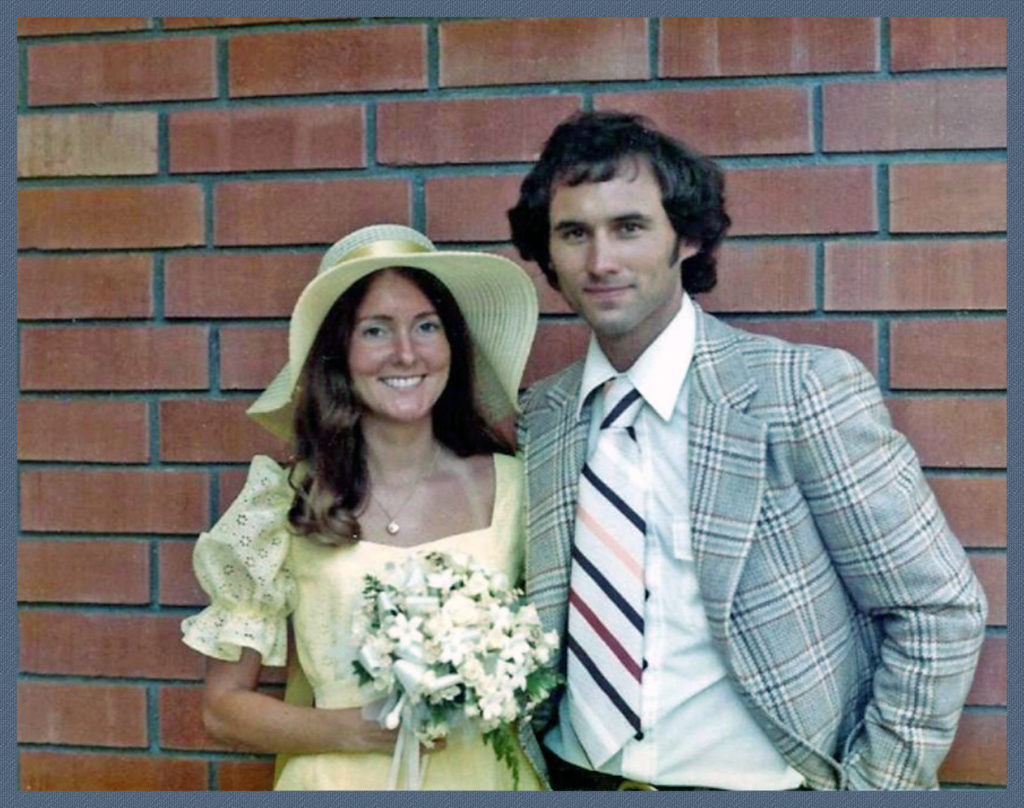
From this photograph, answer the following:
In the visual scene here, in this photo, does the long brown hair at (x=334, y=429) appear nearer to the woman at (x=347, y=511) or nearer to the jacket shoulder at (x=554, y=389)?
the woman at (x=347, y=511)

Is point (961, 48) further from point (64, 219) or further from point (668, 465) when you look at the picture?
point (64, 219)

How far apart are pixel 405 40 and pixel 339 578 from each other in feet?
Result: 4.03

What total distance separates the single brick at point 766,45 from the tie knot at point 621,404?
0.75 meters

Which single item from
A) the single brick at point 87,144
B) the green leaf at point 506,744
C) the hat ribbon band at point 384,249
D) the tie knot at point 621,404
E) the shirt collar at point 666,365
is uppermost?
the single brick at point 87,144

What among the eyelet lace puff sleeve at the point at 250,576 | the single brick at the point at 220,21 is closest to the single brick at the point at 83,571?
the eyelet lace puff sleeve at the point at 250,576

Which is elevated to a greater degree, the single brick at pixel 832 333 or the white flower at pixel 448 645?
the single brick at pixel 832 333

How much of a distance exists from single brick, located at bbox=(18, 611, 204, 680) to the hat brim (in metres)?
0.63

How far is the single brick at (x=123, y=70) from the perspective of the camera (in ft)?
9.61

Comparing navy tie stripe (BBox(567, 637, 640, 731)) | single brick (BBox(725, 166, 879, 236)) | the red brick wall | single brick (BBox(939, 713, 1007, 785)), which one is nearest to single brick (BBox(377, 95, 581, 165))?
the red brick wall

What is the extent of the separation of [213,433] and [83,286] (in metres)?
0.47

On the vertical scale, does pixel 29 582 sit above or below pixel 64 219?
below

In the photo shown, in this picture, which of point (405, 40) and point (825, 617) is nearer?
point (825, 617)

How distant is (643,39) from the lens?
2.75 metres

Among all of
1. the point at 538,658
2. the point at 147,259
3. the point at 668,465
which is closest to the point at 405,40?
the point at 147,259
